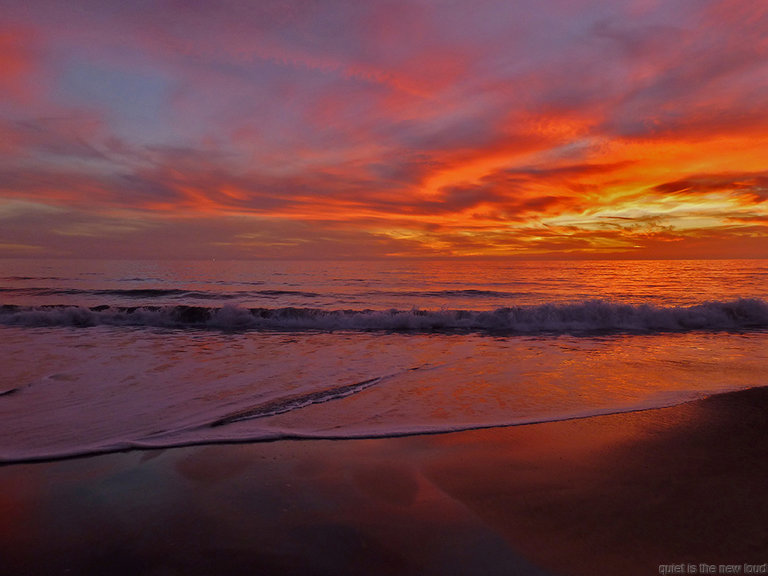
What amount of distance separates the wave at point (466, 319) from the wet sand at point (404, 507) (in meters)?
10.7

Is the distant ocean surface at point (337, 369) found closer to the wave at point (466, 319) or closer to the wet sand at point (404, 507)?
the wave at point (466, 319)

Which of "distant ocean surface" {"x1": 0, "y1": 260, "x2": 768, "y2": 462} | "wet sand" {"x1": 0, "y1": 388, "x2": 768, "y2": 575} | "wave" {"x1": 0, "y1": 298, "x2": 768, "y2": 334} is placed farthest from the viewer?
"wave" {"x1": 0, "y1": 298, "x2": 768, "y2": 334}

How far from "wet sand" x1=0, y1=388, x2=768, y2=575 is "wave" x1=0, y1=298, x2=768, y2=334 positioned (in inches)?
421

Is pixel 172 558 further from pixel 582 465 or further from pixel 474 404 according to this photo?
pixel 474 404

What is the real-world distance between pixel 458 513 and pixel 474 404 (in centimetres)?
286

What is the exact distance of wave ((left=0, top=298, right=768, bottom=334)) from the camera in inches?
603

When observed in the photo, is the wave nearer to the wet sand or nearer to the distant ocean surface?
the distant ocean surface

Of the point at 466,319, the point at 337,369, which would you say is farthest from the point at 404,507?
the point at 466,319

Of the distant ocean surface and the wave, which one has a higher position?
the wave

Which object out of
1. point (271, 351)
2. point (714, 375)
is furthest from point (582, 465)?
point (271, 351)

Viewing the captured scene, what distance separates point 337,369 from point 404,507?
5216mm

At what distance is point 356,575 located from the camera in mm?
2484

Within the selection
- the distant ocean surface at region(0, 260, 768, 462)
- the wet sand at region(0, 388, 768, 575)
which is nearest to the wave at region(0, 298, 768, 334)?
the distant ocean surface at region(0, 260, 768, 462)

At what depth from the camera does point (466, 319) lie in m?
16.7
